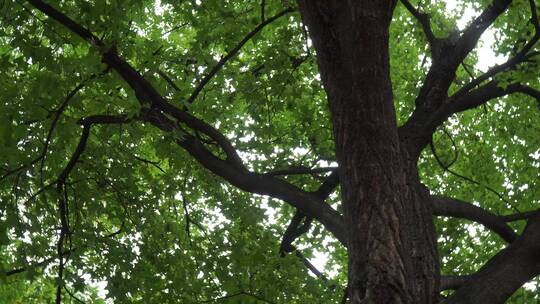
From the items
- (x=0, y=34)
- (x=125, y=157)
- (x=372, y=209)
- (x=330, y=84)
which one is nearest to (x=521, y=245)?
(x=372, y=209)

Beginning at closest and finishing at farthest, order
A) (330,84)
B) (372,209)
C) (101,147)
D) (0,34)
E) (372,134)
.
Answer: (372,209)
(372,134)
(330,84)
(0,34)
(101,147)

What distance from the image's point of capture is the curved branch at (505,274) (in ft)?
12.2

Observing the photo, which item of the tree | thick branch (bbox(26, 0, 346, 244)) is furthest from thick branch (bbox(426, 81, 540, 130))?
thick branch (bbox(26, 0, 346, 244))

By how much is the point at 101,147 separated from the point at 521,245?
4314mm

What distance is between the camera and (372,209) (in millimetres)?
3350

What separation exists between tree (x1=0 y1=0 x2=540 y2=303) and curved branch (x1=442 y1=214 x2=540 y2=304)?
→ 0.5 inches

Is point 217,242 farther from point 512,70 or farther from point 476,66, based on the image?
point 476,66

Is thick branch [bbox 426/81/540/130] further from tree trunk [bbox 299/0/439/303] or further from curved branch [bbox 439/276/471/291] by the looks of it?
curved branch [bbox 439/276/471/291]

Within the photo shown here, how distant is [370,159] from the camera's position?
353 centimetres

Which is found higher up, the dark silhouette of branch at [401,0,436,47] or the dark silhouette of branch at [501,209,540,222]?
the dark silhouette of branch at [401,0,436,47]

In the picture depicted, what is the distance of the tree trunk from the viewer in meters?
3.18

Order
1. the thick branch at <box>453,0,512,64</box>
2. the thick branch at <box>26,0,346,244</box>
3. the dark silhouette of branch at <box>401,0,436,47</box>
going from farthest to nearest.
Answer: the dark silhouette of branch at <box>401,0,436,47</box> < the thick branch at <box>453,0,512,64</box> < the thick branch at <box>26,0,346,244</box>

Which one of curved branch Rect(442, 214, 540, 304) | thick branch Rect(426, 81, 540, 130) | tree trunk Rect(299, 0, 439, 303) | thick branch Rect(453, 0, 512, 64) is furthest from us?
thick branch Rect(453, 0, 512, 64)

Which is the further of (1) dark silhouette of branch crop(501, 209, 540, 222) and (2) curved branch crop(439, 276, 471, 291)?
(1) dark silhouette of branch crop(501, 209, 540, 222)
